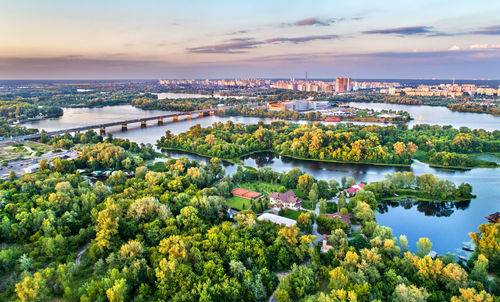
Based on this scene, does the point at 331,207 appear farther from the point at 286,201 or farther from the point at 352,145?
the point at 352,145

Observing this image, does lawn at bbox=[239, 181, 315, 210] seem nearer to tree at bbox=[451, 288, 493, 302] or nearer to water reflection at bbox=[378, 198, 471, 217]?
water reflection at bbox=[378, 198, 471, 217]

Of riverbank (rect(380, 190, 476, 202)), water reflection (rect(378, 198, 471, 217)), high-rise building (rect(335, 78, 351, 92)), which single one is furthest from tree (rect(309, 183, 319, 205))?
high-rise building (rect(335, 78, 351, 92))

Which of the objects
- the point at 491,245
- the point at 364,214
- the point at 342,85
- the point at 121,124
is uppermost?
the point at 342,85

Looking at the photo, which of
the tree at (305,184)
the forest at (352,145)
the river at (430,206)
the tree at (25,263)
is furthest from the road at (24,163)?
the tree at (305,184)

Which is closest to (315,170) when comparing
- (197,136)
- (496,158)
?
(197,136)

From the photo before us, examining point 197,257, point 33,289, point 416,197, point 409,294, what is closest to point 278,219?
point 197,257

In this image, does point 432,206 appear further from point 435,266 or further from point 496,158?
point 496,158
